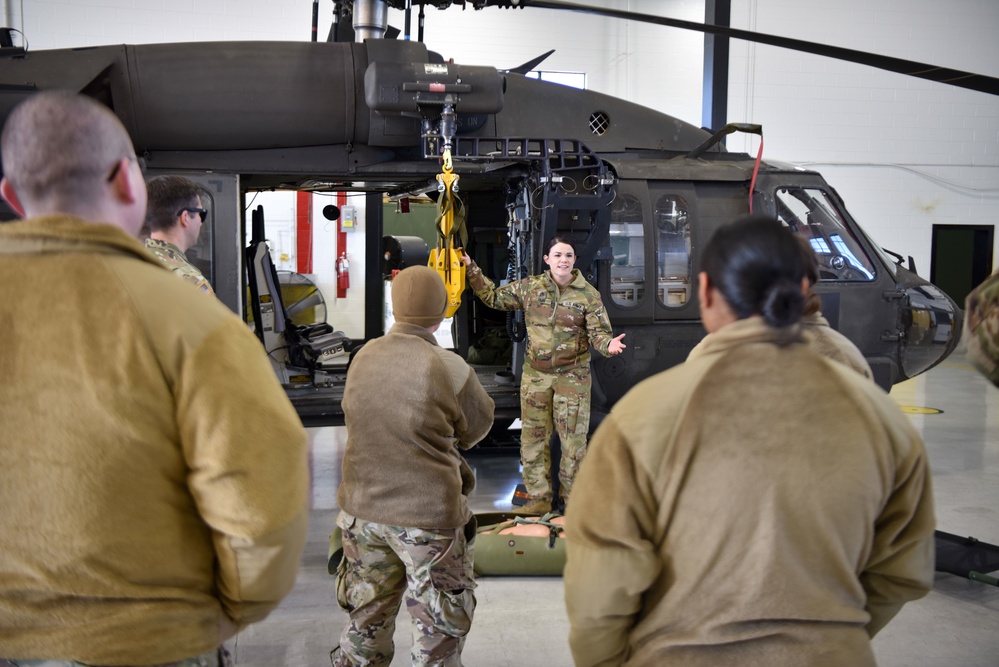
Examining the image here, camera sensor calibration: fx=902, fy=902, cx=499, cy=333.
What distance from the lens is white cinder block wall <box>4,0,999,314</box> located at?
49.9 ft

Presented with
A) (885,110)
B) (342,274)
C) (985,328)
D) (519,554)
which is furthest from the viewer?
(885,110)

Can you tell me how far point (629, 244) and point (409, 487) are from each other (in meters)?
3.83

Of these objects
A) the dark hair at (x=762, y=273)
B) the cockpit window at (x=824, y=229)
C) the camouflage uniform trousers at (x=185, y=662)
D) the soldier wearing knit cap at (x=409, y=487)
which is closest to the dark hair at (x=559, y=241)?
the cockpit window at (x=824, y=229)

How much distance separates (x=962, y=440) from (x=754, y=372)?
7981mm

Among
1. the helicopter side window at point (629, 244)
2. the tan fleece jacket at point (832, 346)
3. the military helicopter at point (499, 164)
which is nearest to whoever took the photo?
the tan fleece jacket at point (832, 346)

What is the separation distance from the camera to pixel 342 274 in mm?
13594

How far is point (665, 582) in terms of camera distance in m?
1.82

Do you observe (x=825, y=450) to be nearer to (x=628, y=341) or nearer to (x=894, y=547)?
(x=894, y=547)

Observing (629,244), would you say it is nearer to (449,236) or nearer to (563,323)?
(563,323)

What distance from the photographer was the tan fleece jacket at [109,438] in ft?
5.14

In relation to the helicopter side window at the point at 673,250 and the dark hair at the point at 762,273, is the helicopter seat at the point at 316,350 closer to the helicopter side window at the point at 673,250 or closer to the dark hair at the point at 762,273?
the helicopter side window at the point at 673,250

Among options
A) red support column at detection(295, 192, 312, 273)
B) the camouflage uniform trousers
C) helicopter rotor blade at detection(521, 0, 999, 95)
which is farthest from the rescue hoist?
red support column at detection(295, 192, 312, 273)

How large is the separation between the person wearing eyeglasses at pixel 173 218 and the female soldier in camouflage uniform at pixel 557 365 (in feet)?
7.61

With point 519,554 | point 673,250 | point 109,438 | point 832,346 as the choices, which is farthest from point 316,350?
point 109,438
